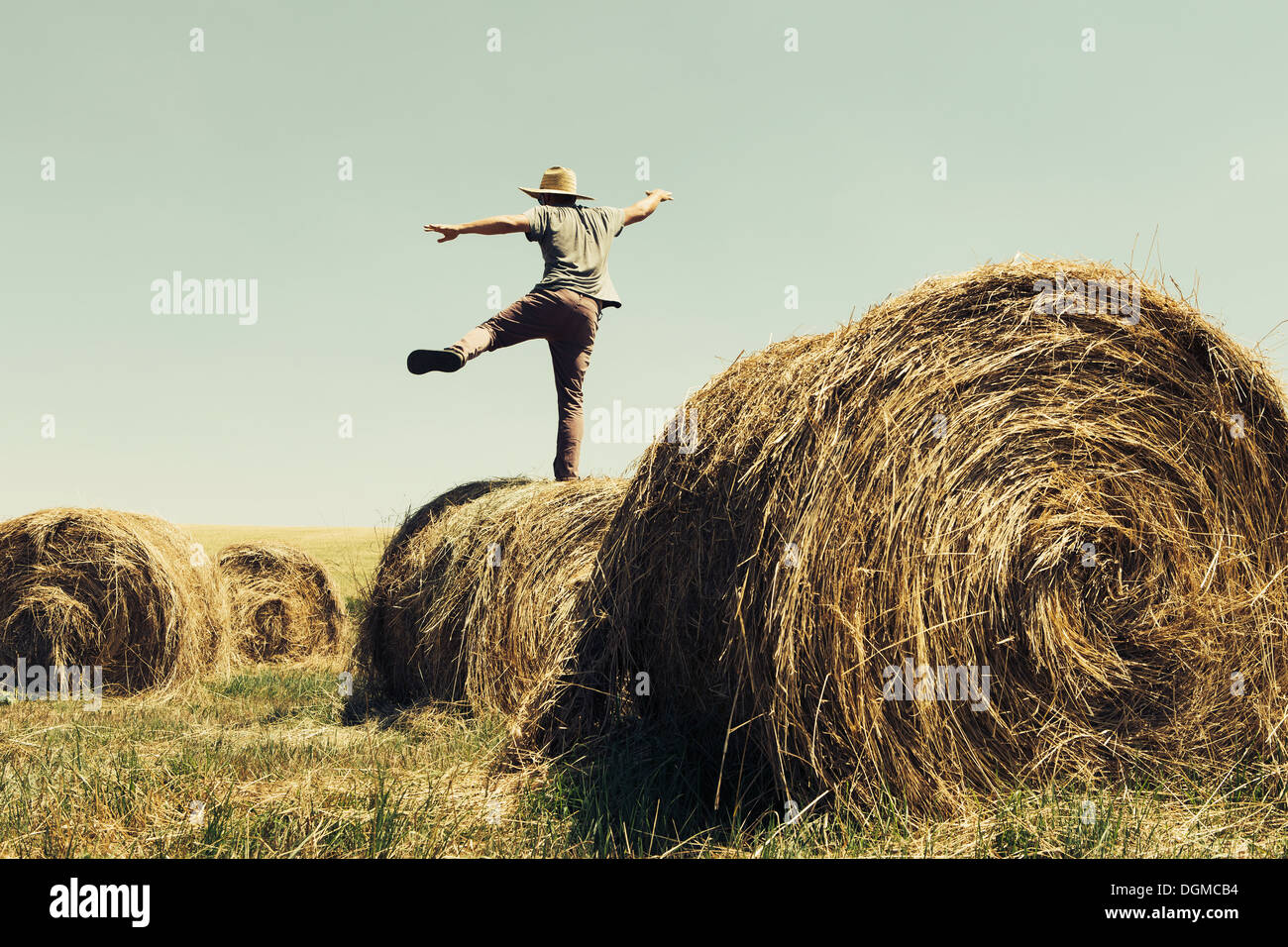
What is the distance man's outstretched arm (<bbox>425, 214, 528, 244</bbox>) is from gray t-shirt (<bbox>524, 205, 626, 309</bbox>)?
11 centimetres

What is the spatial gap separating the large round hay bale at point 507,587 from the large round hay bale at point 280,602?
19.5 feet

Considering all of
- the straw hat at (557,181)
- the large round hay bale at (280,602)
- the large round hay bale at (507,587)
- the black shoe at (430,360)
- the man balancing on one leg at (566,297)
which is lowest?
the large round hay bale at (280,602)

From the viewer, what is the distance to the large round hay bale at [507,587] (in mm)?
6312

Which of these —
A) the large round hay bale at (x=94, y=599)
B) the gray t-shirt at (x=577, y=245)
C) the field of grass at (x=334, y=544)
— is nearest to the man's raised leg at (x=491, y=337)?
the gray t-shirt at (x=577, y=245)

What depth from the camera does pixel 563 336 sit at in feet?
25.8

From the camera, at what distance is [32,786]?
421 cm

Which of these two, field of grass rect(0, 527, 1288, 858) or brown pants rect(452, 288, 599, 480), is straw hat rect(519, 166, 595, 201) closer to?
brown pants rect(452, 288, 599, 480)

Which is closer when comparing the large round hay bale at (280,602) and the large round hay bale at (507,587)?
the large round hay bale at (507,587)

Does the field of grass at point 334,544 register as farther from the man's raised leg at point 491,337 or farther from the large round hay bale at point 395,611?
the man's raised leg at point 491,337

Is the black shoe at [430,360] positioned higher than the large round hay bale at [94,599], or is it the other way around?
the black shoe at [430,360]

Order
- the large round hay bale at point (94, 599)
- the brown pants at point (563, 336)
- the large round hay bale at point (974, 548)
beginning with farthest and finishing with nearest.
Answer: the large round hay bale at point (94, 599) → the brown pants at point (563, 336) → the large round hay bale at point (974, 548)

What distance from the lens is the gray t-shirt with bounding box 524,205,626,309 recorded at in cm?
773
